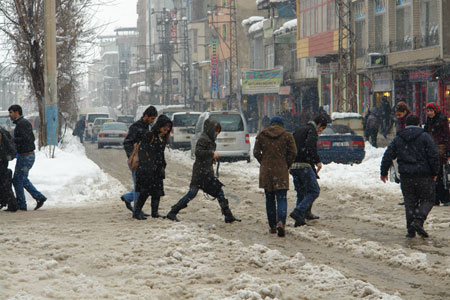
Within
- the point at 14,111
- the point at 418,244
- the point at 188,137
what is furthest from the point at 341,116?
the point at 418,244

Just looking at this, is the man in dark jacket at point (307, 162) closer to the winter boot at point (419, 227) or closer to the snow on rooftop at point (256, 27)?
the winter boot at point (419, 227)

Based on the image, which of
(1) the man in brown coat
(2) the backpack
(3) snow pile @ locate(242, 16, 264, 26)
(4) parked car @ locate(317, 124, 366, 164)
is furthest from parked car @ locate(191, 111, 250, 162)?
(3) snow pile @ locate(242, 16, 264, 26)

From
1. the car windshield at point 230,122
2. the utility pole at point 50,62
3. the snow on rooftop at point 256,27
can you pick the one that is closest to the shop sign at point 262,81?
the snow on rooftop at point 256,27

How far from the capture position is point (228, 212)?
433 inches

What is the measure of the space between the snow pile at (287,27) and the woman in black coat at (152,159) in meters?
42.5

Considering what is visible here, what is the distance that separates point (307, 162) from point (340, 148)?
1085 cm

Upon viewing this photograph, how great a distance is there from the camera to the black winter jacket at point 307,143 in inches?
416

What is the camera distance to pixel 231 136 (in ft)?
78.6

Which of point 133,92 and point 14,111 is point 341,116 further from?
point 133,92

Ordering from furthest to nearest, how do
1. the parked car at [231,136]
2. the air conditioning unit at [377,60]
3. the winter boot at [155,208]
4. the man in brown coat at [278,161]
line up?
1. the air conditioning unit at [377,60]
2. the parked car at [231,136]
3. the winter boot at [155,208]
4. the man in brown coat at [278,161]

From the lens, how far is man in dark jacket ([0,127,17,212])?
12158 mm

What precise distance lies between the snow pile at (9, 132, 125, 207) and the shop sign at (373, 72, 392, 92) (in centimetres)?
2309

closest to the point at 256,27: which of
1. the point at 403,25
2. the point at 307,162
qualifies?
the point at 403,25

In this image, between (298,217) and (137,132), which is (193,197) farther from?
(298,217)
